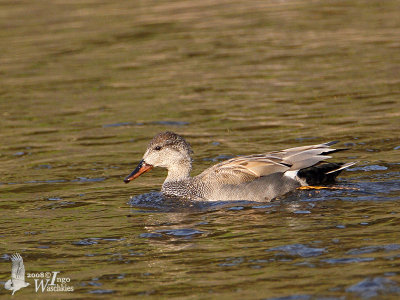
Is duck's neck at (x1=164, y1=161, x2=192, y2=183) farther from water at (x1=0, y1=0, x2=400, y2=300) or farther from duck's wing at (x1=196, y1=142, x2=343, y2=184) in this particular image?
duck's wing at (x1=196, y1=142, x2=343, y2=184)

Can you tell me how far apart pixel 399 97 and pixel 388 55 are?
143 inches

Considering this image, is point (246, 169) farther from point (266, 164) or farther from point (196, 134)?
point (196, 134)

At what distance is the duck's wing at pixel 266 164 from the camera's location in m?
10.1

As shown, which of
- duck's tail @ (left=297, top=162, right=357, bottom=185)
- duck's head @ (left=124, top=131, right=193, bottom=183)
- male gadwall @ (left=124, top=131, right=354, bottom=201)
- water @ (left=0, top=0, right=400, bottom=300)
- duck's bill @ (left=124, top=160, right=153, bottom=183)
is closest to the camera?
water @ (left=0, top=0, right=400, bottom=300)

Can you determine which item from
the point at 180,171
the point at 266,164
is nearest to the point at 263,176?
the point at 266,164

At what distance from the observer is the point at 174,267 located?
25.0 ft

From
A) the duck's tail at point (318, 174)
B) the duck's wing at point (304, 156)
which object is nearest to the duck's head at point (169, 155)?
the duck's wing at point (304, 156)

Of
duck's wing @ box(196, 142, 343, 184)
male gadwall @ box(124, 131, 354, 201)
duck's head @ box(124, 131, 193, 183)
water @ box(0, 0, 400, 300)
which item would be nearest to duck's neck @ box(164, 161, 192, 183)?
duck's head @ box(124, 131, 193, 183)

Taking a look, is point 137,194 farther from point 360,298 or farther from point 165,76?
point 165,76

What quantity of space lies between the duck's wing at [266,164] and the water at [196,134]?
0.39 meters

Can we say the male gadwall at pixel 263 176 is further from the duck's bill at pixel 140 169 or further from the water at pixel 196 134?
the water at pixel 196 134

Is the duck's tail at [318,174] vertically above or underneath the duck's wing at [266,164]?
underneath

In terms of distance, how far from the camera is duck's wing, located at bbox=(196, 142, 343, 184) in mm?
10141

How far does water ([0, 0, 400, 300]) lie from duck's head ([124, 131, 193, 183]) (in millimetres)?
479
